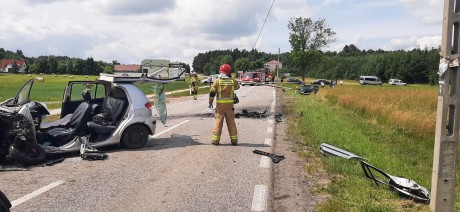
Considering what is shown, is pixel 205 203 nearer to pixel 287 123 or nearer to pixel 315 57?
pixel 287 123

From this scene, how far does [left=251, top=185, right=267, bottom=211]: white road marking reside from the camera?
16.3 ft

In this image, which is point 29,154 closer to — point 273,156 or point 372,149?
point 273,156

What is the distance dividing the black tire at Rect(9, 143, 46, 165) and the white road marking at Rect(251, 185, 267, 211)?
12.7 feet

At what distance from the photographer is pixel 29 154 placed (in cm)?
708

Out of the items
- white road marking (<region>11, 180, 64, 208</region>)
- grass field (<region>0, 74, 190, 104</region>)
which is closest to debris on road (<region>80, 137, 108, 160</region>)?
white road marking (<region>11, 180, 64, 208</region>)

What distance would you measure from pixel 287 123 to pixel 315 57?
47064 millimetres

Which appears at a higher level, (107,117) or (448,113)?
(448,113)

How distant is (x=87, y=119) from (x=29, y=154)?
5.17ft

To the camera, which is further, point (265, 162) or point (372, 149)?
point (372, 149)

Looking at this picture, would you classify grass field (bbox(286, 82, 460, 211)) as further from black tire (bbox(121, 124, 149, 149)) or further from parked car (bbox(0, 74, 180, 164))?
parked car (bbox(0, 74, 180, 164))

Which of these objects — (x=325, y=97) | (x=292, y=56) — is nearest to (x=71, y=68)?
(x=292, y=56)

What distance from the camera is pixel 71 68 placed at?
4473 inches

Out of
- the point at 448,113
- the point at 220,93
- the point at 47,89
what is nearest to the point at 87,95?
the point at 220,93

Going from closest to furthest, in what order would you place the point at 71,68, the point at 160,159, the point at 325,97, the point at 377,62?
1. the point at 160,159
2. the point at 325,97
3. the point at 377,62
4. the point at 71,68
